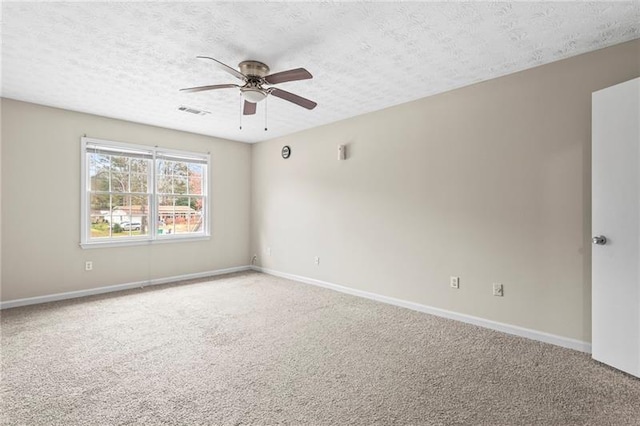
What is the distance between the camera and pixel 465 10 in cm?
213

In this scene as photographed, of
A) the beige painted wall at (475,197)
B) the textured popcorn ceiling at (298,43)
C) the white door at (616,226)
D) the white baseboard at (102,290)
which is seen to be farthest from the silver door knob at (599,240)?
the white baseboard at (102,290)

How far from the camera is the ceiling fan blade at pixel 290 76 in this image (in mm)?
2408

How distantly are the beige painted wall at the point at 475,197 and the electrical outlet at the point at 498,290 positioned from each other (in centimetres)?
6

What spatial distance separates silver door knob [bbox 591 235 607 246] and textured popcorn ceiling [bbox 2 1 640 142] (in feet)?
4.95

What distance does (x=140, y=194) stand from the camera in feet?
16.0

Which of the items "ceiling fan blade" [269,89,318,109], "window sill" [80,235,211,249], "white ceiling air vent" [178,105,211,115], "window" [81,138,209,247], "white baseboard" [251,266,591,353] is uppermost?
"white ceiling air vent" [178,105,211,115]

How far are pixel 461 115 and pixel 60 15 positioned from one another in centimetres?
349

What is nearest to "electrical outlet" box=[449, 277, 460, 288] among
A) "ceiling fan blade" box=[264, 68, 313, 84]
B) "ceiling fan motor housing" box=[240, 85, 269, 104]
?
"ceiling fan blade" box=[264, 68, 313, 84]

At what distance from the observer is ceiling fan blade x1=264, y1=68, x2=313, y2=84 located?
94.8 inches

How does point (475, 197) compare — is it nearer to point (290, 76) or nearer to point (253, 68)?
point (290, 76)

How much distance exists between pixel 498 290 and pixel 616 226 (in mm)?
1120

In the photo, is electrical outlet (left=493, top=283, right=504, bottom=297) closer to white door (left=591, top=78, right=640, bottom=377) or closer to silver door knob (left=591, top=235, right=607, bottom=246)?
white door (left=591, top=78, right=640, bottom=377)

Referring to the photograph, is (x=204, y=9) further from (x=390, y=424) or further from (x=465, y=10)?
(x=390, y=424)

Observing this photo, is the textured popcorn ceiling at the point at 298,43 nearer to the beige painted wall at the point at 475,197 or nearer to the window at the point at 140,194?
the beige painted wall at the point at 475,197
